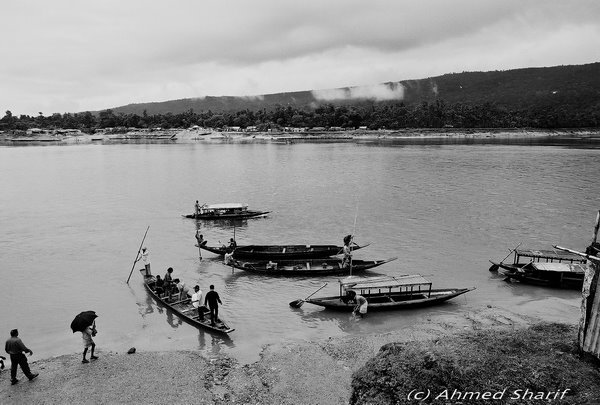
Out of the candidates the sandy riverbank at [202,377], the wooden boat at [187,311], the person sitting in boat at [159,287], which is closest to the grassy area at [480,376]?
the sandy riverbank at [202,377]

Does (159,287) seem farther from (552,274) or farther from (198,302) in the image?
(552,274)

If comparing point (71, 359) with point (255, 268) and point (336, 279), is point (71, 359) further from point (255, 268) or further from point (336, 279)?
point (336, 279)

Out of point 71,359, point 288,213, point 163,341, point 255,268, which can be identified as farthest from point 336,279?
point 288,213

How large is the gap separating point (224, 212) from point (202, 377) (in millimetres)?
26561

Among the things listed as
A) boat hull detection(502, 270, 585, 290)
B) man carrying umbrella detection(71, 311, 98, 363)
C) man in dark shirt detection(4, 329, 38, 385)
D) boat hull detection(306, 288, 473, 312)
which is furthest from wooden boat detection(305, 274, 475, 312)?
man in dark shirt detection(4, 329, 38, 385)

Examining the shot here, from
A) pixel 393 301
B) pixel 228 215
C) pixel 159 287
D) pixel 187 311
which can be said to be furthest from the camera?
pixel 228 215

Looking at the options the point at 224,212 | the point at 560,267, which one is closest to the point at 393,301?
the point at 560,267

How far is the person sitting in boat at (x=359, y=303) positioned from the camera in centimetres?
1808

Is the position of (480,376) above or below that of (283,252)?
above

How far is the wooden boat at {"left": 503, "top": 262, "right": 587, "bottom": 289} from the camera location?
21.4m

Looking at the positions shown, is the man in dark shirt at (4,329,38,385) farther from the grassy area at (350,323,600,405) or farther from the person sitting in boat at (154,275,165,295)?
the grassy area at (350,323,600,405)

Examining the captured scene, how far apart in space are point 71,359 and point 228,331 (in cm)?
548

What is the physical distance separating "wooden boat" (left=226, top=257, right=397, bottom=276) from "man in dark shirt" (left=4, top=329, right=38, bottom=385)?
11.6 meters

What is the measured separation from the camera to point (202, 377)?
43.2ft
